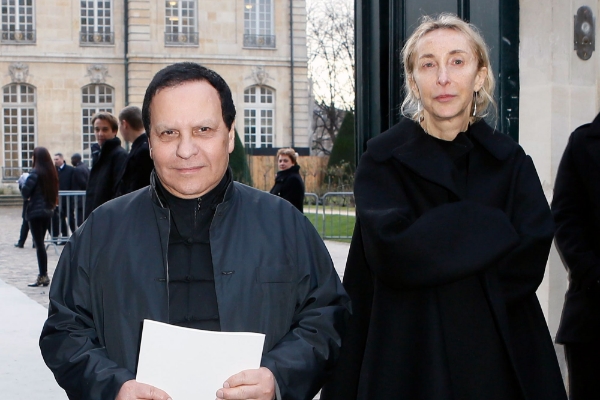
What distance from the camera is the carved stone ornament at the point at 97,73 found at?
32281mm

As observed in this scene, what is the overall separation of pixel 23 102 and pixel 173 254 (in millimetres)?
31949

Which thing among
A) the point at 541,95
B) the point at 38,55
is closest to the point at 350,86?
the point at 38,55

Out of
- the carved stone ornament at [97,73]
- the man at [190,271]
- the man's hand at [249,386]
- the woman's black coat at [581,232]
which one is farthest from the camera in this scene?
the carved stone ornament at [97,73]

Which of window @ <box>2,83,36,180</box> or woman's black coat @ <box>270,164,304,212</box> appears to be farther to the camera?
window @ <box>2,83,36,180</box>

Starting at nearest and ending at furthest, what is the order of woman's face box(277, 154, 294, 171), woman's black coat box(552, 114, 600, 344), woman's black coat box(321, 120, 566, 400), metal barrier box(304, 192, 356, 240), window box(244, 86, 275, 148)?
woman's black coat box(321, 120, 566, 400) < woman's black coat box(552, 114, 600, 344) < woman's face box(277, 154, 294, 171) < metal barrier box(304, 192, 356, 240) < window box(244, 86, 275, 148)

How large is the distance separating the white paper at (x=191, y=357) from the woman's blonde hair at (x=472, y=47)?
3.42 feet

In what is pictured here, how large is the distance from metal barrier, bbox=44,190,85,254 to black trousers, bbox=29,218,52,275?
12.0 feet

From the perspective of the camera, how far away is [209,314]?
7.04 ft

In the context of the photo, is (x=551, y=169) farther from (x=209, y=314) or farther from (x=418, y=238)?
(x=209, y=314)

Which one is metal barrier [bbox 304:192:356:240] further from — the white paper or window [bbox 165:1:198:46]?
window [bbox 165:1:198:46]

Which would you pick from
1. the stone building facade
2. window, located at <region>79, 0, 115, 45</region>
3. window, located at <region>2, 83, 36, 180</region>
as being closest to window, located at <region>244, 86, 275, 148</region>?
the stone building facade

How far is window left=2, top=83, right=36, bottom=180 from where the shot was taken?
3197cm

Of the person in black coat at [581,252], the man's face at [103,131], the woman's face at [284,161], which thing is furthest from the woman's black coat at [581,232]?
the woman's face at [284,161]

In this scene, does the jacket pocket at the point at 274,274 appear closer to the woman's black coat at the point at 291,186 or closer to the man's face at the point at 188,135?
the man's face at the point at 188,135
